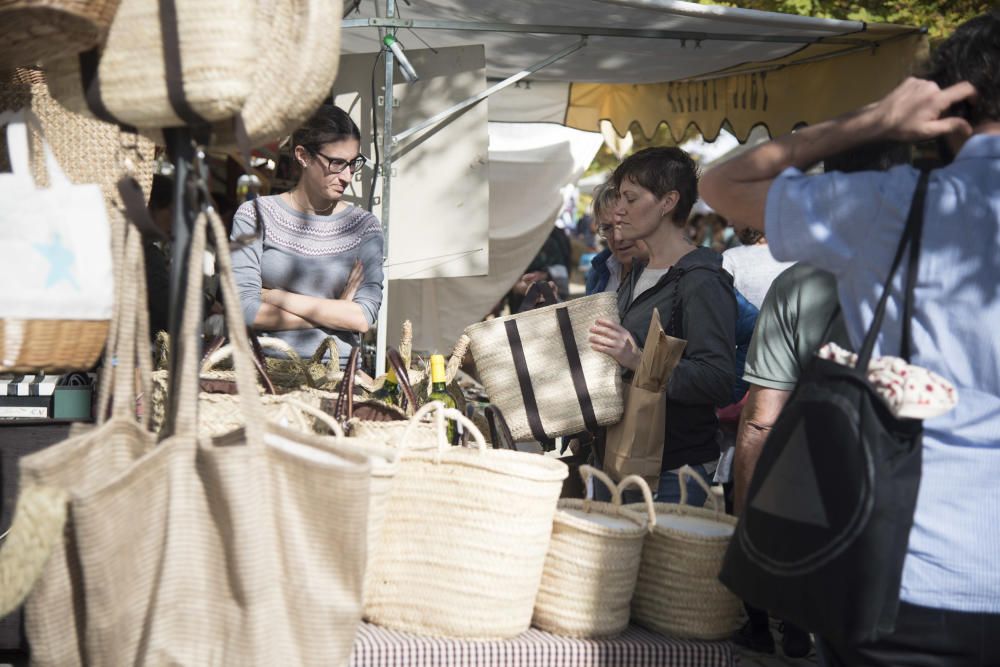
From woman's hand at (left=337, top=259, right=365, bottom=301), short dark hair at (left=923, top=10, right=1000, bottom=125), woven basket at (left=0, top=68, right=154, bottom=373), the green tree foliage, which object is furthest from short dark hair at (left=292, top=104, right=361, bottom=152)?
the green tree foliage

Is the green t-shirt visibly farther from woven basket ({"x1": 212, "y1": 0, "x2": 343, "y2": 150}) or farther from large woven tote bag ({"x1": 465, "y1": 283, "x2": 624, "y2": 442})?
woven basket ({"x1": 212, "y1": 0, "x2": 343, "y2": 150})

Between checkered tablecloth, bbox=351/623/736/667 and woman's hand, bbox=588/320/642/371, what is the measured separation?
97 cm

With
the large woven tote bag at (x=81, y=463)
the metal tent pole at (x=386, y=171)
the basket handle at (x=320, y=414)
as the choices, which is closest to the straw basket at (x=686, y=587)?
the basket handle at (x=320, y=414)

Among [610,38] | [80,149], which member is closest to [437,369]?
[80,149]

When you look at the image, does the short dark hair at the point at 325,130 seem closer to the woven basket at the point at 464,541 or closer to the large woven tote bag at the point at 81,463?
the woven basket at the point at 464,541

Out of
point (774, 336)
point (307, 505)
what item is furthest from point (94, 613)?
point (774, 336)

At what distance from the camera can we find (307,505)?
1.82 metres

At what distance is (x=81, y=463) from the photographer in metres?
1.80

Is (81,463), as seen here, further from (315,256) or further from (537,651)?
(315,256)

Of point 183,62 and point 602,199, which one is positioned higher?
point 602,199

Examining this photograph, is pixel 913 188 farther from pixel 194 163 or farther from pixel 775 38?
pixel 775 38

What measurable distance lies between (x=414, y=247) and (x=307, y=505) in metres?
4.21

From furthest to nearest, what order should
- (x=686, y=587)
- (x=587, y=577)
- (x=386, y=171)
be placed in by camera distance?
1. (x=386, y=171)
2. (x=686, y=587)
3. (x=587, y=577)

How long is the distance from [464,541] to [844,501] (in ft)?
Answer: 3.07
